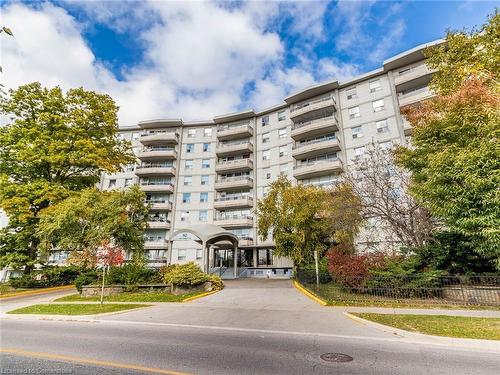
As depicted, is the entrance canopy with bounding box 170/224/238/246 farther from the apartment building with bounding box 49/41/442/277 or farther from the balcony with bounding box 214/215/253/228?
the balcony with bounding box 214/215/253/228

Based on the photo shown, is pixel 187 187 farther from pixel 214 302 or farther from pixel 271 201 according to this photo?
pixel 214 302

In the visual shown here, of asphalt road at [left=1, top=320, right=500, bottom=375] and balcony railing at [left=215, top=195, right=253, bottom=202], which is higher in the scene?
balcony railing at [left=215, top=195, right=253, bottom=202]

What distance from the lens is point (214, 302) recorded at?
48.0 feet

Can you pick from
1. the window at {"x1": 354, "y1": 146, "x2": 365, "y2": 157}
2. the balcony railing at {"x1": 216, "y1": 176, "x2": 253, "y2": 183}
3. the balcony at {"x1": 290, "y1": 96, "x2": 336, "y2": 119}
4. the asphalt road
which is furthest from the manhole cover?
the balcony railing at {"x1": 216, "y1": 176, "x2": 253, "y2": 183}

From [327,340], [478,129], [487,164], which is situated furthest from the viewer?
[478,129]

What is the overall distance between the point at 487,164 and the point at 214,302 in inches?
542

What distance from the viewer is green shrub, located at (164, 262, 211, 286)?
17.6m

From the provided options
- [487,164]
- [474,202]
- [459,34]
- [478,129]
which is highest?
[459,34]

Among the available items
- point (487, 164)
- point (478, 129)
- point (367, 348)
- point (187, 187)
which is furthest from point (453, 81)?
point (187, 187)

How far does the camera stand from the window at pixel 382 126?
1239 inches

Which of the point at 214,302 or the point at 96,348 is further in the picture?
the point at 214,302

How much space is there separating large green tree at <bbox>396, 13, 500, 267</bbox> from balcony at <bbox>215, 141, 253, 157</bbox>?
27296mm

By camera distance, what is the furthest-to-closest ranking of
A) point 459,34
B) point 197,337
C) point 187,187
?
point 187,187
point 459,34
point 197,337

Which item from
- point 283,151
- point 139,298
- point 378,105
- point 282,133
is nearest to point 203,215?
point 283,151
